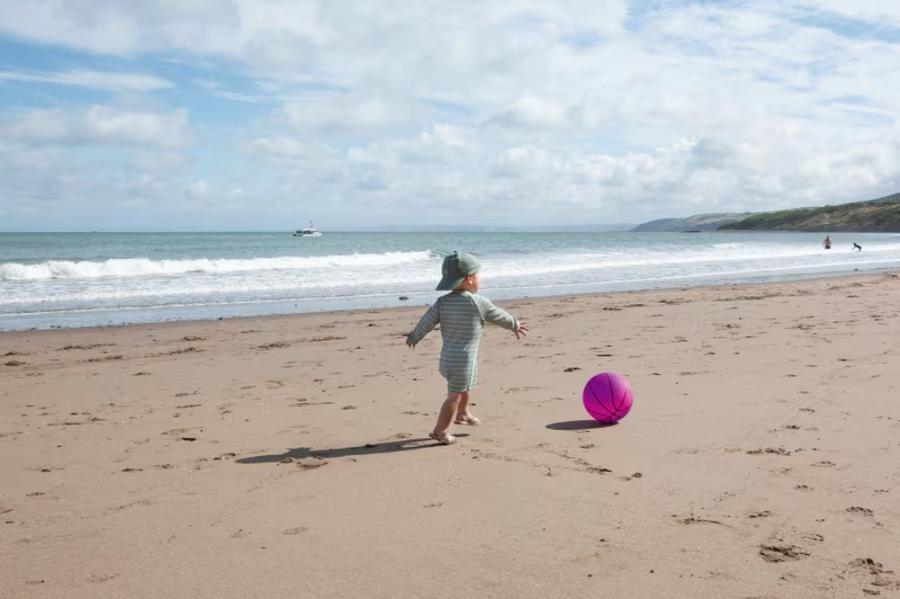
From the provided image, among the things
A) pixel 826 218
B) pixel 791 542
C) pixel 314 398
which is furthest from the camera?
pixel 826 218

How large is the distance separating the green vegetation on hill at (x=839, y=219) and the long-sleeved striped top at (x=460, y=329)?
102126 mm

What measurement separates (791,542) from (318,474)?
9.76 ft

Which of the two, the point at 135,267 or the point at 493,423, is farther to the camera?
the point at 135,267

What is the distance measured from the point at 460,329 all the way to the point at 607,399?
133 cm

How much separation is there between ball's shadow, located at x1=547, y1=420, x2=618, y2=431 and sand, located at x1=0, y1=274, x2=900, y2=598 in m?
0.04

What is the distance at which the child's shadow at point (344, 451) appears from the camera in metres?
5.81

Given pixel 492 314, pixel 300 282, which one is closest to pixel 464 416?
pixel 492 314

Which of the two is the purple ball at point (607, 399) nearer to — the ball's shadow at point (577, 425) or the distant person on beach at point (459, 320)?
the ball's shadow at point (577, 425)

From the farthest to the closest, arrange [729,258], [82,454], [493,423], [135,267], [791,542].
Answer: [729,258] < [135,267] < [493,423] < [82,454] < [791,542]

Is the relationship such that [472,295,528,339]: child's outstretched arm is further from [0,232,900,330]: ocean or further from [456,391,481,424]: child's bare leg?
[0,232,900,330]: ocean

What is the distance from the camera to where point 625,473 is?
5.19 meters

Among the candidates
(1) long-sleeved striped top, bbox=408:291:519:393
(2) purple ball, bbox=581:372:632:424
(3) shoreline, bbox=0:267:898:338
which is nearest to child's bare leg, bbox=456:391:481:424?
(1) long-sleeved striped top, bbox=408:291:519:393

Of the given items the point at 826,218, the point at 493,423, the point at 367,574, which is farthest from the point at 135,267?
the point at 826,218

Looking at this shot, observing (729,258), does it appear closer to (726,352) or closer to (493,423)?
(726,352)
